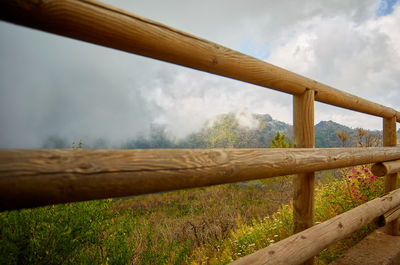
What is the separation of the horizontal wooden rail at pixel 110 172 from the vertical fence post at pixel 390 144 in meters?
2.69

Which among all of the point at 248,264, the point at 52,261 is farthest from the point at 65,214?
the point at 248,264

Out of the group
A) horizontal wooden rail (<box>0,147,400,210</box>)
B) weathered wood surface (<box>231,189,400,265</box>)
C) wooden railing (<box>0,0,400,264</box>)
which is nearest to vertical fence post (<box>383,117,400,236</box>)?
weathered wood surface (<box>231,189,400,265</box>)

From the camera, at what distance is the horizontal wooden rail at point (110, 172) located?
54 cm

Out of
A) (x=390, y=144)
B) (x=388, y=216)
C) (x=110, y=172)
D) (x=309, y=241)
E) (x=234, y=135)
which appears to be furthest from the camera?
(x=234, y=135)

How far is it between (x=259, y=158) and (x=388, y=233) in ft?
9.11

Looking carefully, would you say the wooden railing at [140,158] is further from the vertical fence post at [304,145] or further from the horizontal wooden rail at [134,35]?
the vertical fence post at [304,145]

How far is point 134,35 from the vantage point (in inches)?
31.7

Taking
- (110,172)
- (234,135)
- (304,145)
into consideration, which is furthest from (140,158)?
(234,135)

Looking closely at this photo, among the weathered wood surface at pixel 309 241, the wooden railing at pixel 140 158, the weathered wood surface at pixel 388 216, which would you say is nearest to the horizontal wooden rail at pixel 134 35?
the wooden railing at pixel 140 158

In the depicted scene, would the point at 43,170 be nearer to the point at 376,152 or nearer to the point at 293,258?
the point at 293,258

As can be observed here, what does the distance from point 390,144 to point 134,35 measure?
3.52 m

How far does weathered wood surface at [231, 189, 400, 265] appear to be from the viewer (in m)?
1.11

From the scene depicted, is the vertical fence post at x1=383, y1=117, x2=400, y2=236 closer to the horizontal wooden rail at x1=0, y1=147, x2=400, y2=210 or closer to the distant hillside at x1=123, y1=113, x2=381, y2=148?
the horizontal wooden rail at x1=0, y1=147, x2=400, y2=210

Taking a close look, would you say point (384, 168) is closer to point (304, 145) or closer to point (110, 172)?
point (304, 145)
